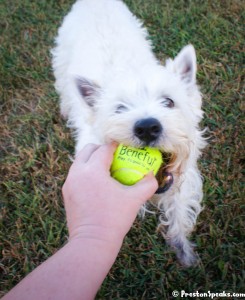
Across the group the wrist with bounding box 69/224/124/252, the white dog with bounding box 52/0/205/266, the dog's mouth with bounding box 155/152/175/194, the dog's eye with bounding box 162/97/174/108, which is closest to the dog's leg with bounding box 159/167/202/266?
the white dog with bounding box 52/0/205/266

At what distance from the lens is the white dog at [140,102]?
1.97m

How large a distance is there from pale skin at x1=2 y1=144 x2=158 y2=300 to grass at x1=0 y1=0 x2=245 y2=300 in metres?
1.11

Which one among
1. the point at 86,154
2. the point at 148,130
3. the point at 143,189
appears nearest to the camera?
the point at 143,189

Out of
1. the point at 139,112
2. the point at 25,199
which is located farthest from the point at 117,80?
the point at 25,199

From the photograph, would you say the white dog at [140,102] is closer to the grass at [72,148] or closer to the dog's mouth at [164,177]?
the dog's mouth at [164,177]

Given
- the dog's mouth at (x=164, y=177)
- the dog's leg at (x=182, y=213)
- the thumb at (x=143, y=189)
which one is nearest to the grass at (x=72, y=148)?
the dog's leg at (x=182, y=213)

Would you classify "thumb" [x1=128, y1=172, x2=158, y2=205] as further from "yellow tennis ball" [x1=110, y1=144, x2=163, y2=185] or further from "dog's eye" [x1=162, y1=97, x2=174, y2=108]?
"dog's eye" [x1=162, y1=97, x2=174, y2=108]

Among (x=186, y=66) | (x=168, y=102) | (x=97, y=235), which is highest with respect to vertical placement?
(x=186, y=66)

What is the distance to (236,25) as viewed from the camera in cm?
406

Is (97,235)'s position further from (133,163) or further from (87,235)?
(133,163)

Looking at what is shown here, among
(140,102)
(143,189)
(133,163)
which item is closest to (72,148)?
(140,102)

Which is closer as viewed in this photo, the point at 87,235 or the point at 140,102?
the point at 87,235

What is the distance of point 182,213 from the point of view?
267 centimetres

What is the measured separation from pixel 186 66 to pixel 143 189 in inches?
44.9
